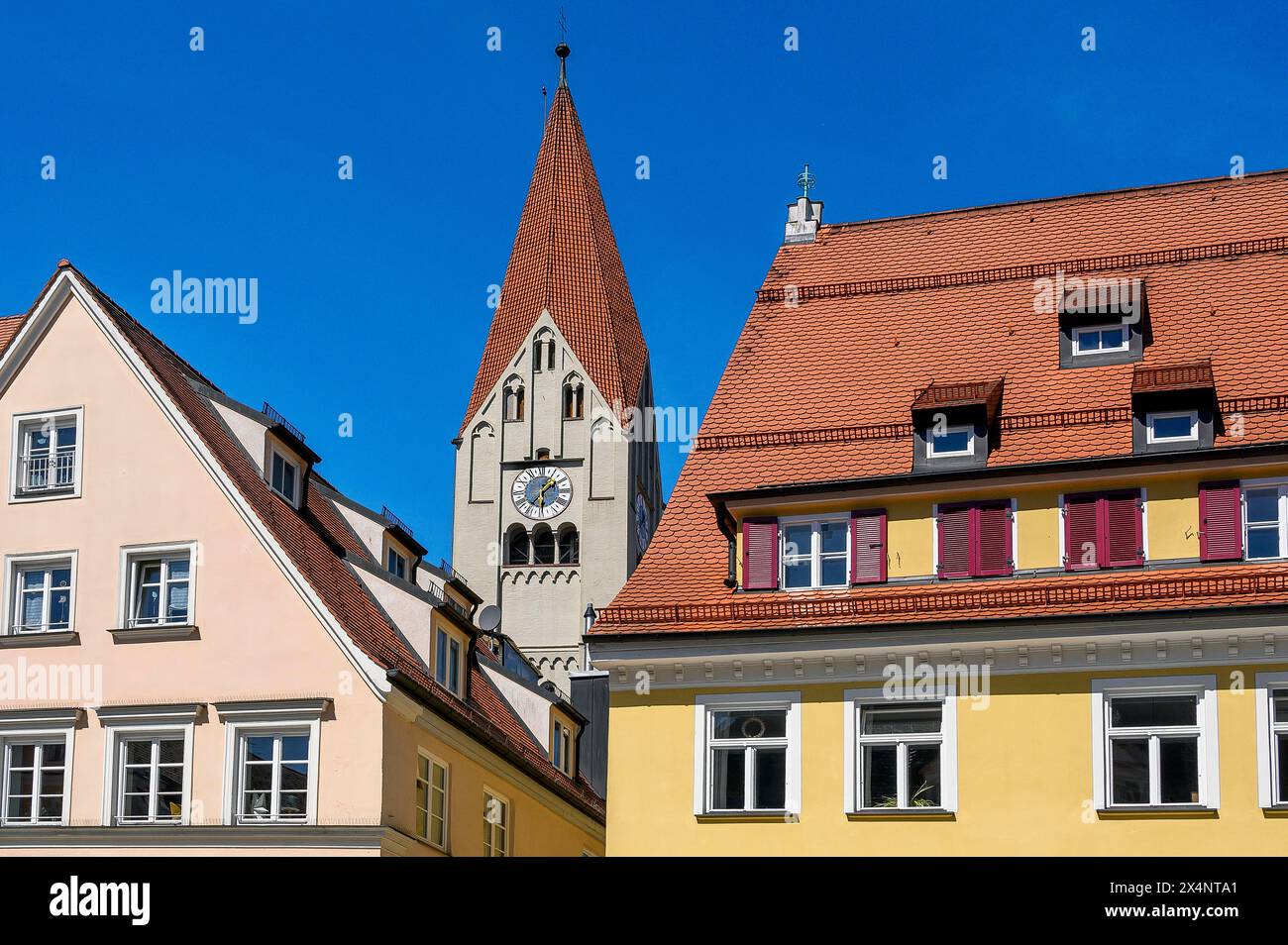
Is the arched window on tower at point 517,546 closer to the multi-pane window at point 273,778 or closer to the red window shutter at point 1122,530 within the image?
the multi-pane window at point 273,778

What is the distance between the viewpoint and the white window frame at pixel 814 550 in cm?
3147

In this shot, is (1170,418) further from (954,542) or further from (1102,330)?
(954,542)

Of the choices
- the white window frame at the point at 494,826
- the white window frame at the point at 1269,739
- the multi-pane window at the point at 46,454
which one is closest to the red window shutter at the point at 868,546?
the white window frame at the point at 1269,739

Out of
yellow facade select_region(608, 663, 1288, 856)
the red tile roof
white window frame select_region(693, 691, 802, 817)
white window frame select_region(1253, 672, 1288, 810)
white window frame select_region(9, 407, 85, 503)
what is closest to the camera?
white window frame select_region(1253, 672, 1288, 810)

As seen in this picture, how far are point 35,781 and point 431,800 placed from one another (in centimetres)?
645

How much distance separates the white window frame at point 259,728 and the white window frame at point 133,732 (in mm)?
621

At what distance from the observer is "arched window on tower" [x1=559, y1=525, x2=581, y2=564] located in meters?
90.9

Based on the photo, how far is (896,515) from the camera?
3152cm

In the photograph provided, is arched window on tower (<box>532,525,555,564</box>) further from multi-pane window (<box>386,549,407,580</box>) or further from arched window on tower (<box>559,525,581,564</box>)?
multi-pane window (<box>386,549,407,580</box>)

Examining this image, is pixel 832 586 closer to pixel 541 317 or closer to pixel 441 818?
pixel 441 818

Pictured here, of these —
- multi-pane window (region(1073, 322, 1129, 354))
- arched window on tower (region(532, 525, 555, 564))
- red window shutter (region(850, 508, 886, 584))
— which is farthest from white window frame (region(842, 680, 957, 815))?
arched window on tower (region(532, 525, 555, 564))

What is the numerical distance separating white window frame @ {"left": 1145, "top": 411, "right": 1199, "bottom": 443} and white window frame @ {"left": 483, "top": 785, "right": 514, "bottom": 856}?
14.5 metres
